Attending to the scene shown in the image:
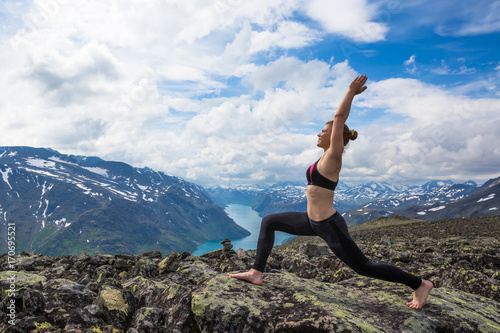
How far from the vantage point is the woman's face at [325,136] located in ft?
20.6

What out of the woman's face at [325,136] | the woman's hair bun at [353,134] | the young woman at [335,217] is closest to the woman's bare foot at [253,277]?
the young woman at [335,217]

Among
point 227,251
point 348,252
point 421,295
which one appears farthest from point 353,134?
point 227,251

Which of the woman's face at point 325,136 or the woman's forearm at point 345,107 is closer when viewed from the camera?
the woman's forearm at point 345,107

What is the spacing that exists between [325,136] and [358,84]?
4.28 ft

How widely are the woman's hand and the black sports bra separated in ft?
5.72

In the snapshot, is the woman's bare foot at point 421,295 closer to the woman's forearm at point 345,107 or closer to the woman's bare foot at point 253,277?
the woman's bare foot at point 253,277

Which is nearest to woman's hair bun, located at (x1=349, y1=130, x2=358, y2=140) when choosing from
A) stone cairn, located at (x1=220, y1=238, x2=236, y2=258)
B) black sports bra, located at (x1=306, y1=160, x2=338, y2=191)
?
black sports bra, located at (x1=306, y1=160, x2=338, y2=191)

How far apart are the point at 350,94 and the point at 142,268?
32.0 feet

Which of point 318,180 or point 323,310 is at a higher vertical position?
point 318,180

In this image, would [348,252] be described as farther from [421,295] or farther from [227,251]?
[227,251]

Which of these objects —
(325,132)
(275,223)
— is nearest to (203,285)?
(275,223)

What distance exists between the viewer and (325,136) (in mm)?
6289

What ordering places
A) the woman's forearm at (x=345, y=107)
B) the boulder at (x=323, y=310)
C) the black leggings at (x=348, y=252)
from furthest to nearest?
the black leggings at (x=348, y=252) < the woman's forearm at (x=345, y=107) < the boulder at (x=323, y=310)

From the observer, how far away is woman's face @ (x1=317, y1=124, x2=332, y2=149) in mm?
6266
